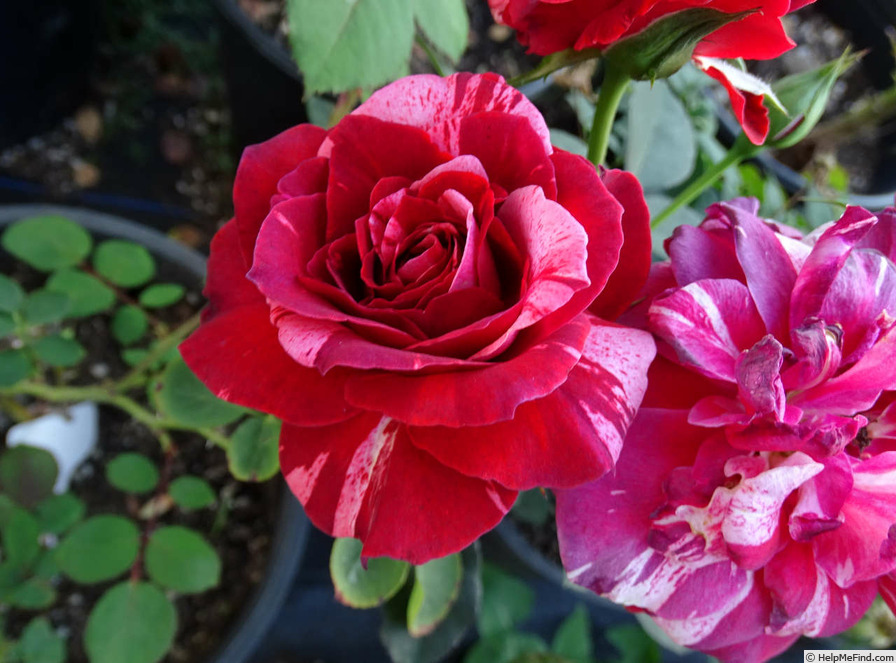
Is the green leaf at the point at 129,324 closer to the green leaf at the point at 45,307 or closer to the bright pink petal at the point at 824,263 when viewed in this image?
the green leaf at the point at 45,307

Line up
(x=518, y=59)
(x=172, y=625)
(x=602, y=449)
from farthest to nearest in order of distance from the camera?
(x=518, y=59) < (x=172, y=625) < (x=602, y=449)

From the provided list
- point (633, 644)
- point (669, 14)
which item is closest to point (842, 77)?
point (633, 644)

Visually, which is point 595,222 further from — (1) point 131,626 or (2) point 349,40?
(1) point 131,626

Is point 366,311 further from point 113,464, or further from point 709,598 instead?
point 113,464

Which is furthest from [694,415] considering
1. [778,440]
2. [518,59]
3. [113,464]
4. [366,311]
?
[518,59]

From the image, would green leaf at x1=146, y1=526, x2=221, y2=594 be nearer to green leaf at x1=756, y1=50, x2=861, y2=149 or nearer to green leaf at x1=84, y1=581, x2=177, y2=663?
green leaf at x1=84, y1=581, x2=177, y2=663

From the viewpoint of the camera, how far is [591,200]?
A: 25 centimetres

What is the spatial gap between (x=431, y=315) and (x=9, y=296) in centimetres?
40

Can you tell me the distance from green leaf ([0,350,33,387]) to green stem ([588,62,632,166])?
434 mm

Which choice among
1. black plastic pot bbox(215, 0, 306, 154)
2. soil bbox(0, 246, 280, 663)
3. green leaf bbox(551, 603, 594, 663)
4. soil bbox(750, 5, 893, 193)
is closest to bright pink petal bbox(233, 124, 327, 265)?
soil bbox(0, 246, 280, 663)

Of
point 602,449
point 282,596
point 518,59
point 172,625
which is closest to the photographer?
point 602,449

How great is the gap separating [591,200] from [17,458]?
0.46 m

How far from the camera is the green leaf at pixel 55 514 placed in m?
0.50

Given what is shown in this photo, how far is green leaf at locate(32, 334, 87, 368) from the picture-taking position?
1.70 feet
